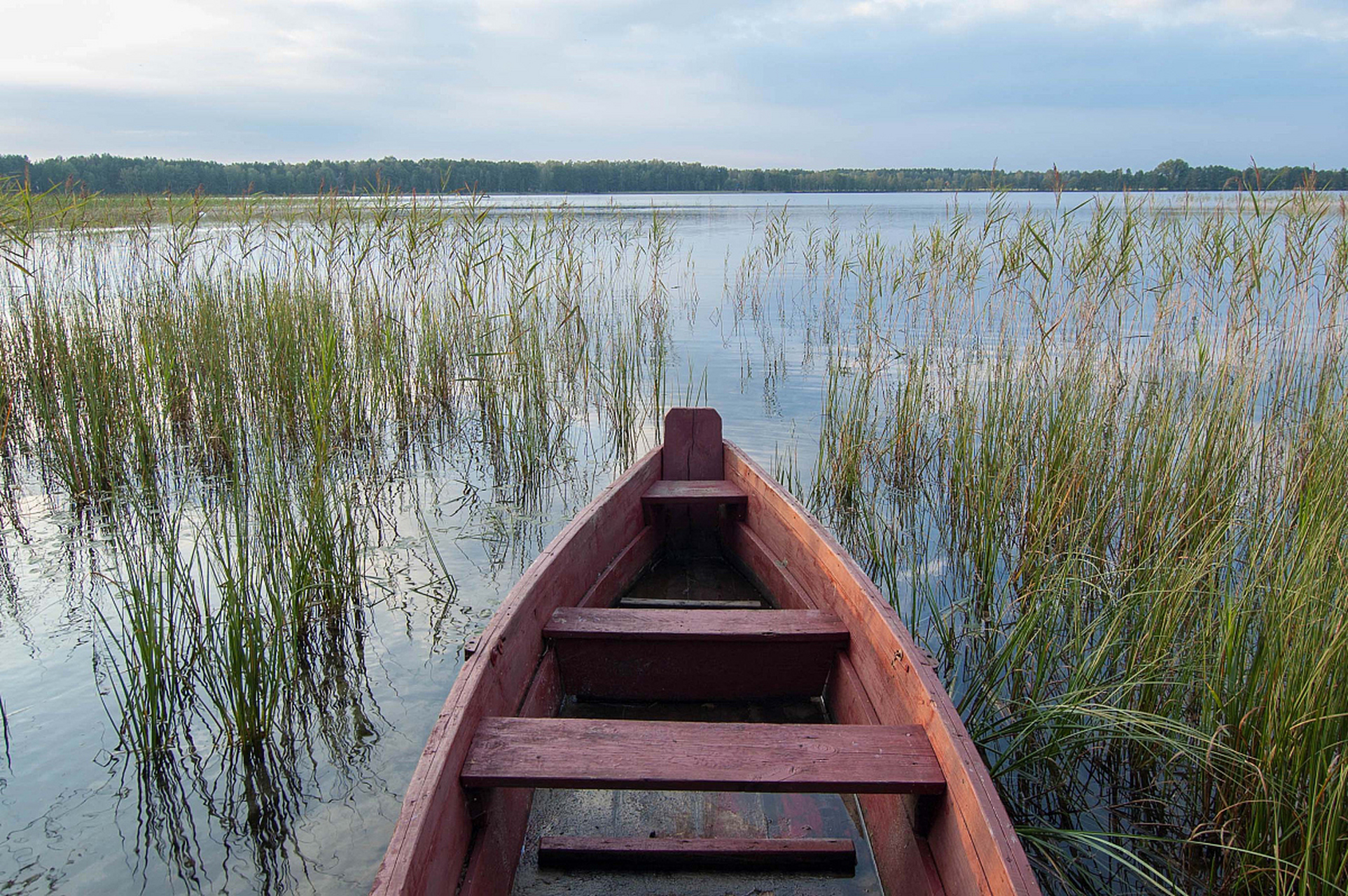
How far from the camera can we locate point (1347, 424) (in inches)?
115

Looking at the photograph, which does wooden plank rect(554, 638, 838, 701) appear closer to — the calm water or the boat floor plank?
the boat floor plank

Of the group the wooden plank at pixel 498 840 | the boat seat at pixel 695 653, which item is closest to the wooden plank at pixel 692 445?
the boat seat at pixel 695 653

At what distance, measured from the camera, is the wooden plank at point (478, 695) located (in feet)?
4.28

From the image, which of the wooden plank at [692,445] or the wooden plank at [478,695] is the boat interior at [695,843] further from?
the wooden plank at [692,445]

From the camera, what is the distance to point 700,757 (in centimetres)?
168

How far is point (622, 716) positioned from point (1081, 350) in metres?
3.23

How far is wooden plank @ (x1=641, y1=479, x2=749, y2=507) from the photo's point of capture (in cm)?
373

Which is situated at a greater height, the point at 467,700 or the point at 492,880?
the point at 467,700

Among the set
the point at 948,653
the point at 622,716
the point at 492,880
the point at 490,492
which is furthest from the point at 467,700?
the point at 490,492

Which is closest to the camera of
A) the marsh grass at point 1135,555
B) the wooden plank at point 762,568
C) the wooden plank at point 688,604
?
the marsh grass at point 1135,555

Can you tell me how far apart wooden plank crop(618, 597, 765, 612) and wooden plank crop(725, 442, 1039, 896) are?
24 cm

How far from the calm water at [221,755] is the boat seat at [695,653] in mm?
689

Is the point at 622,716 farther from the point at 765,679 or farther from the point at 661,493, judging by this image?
the point at 661,493

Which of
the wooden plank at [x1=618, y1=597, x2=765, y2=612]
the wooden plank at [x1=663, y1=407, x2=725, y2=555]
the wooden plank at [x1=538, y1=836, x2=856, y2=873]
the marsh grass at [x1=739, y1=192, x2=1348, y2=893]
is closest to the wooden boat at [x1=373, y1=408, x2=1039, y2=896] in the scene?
the wooden plank at [x1=538, y1=836, x2=856, y2=873]
